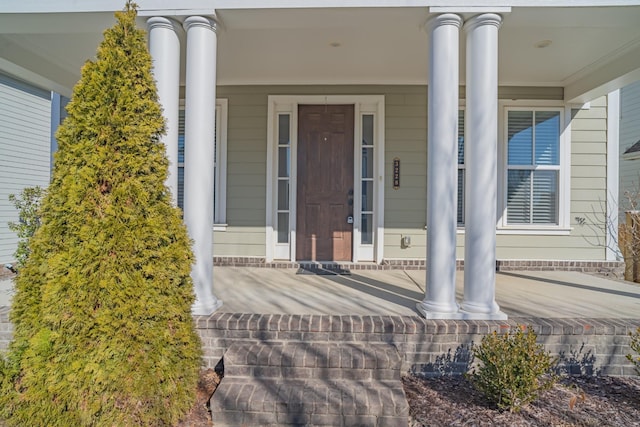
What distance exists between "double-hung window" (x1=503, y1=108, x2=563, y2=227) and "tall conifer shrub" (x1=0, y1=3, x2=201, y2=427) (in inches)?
185

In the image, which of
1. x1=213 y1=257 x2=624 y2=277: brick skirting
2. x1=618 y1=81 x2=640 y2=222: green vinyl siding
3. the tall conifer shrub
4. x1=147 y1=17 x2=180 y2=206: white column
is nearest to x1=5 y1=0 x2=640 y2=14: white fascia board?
x1=147 y1=17 x2=180 y2=206: white column

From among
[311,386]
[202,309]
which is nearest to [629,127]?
[311,386]

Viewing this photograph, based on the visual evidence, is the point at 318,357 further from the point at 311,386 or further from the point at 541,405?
the point at 541,405

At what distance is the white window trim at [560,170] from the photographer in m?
5.04

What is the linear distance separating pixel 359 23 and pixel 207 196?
6.45ft

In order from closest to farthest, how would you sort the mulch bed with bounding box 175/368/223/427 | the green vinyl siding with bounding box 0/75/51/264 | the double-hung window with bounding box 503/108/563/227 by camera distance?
the mulch bed with bounding box 175/368/223/427 → the double-hung window with bounding box 503/108/563/227 → the green vinyl siding with bounding box 0/75/51/264

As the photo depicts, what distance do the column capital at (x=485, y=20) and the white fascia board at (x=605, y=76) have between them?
2127 mm

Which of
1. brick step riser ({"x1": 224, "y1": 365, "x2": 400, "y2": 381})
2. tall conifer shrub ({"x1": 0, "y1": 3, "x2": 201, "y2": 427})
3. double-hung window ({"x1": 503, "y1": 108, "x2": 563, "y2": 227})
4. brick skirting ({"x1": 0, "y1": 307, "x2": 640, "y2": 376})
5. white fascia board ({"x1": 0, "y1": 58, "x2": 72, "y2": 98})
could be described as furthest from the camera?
double-hung window ({"x1": 503, "y1": 108, "x2": 563, "y2": 227})

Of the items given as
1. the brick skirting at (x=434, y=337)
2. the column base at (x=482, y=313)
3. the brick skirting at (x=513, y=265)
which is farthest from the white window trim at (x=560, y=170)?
the column base at (x=482, y=313)

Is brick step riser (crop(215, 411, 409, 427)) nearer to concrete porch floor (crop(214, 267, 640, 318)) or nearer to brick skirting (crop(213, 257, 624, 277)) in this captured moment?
concrete porch floor (crop(214, 267, 640, 318))

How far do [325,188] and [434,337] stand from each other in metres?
2.79

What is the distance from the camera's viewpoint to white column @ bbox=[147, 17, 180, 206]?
114 inches

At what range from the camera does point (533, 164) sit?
5082 mm

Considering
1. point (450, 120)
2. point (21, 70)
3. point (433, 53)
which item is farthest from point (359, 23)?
point (21, 70)
